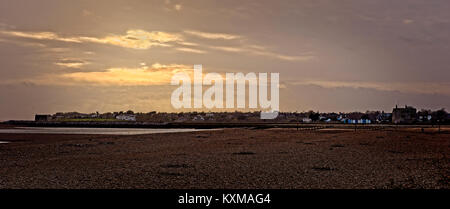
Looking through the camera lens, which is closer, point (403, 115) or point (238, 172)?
point (238, 172)

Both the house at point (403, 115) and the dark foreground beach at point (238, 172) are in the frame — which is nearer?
the dark foreground beach at point (238, 172)

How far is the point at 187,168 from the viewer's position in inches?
882

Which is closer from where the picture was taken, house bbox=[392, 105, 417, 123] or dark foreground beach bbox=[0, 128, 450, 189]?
dark foreground beach bbox=[0, 128, 450, 189]
